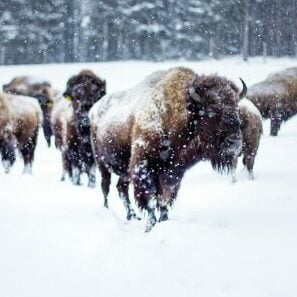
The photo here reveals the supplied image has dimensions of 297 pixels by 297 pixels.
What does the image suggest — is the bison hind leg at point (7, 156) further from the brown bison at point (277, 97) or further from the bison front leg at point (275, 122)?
the brown bison at point (277, 97)

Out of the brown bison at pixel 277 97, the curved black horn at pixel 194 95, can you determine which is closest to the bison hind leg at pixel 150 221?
the curved black horn at pixel 194 95

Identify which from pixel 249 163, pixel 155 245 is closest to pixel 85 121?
pixel 249 163

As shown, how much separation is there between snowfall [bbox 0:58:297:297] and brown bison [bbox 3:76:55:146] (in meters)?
7.96

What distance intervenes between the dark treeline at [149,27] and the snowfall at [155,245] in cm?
2883

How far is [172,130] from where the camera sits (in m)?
4.77

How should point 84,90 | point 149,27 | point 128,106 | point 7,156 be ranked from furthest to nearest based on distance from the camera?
point 149,27
point 7,156
point 84,90
point 128,106

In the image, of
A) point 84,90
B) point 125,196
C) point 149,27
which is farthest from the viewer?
point 149,27

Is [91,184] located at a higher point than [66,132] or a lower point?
lower

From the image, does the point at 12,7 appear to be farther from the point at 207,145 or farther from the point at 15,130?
the point at 207,145

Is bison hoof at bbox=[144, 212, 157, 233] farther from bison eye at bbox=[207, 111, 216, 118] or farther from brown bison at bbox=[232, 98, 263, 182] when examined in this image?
brown bison at bbox=[232, 98, 263, 182]

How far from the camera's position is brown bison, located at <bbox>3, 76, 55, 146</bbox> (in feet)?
50.0

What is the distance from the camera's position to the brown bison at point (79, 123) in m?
7.50

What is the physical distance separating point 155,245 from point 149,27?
104 feet

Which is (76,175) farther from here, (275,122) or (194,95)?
(275,122)
